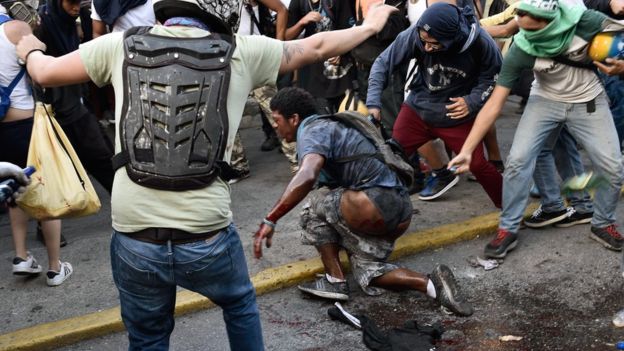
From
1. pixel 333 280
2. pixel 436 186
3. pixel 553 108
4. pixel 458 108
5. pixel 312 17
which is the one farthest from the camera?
pixel 312 17

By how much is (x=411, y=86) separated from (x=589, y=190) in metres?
1.51

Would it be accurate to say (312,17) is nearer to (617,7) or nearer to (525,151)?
(617,7)

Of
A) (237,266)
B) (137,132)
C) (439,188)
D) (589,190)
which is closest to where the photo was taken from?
(137,132)

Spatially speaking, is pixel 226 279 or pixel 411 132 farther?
pixel 411 132

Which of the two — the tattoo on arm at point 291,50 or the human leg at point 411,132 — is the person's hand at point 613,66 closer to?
the human leg at point 411,132

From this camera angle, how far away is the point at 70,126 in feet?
20.3

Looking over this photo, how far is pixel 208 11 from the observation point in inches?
132

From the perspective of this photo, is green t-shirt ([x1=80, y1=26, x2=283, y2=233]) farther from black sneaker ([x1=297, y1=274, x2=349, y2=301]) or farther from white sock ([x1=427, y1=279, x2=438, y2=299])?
white sock ([x1=427, y1=279, x2=438, y2=299])

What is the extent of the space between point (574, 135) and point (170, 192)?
324cm

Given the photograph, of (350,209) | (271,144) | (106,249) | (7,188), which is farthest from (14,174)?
(271,144)

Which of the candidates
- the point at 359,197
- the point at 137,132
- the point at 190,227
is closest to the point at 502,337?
the point at 359,197

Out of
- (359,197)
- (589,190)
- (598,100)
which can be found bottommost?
(589,190)

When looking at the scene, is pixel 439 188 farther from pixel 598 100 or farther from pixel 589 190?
pixel 598 100

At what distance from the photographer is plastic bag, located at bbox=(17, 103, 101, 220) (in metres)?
4.92
